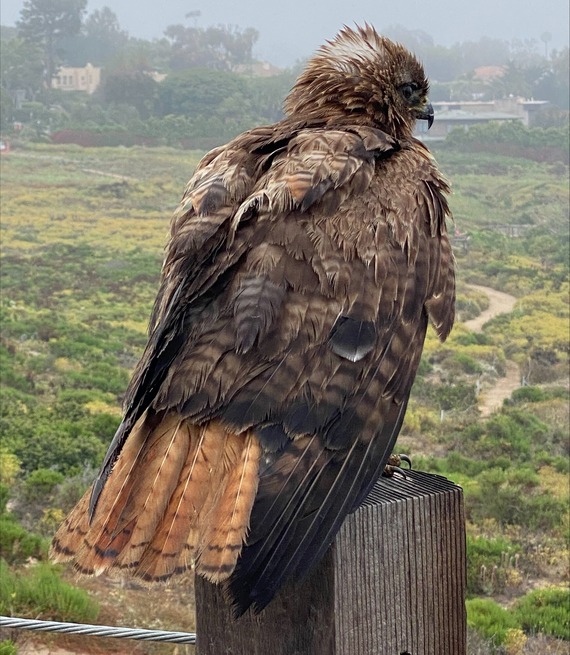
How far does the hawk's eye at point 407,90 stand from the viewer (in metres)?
3.20

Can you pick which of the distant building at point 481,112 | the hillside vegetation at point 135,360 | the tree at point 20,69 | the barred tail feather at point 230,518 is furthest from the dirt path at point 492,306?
the tree at point 20,69

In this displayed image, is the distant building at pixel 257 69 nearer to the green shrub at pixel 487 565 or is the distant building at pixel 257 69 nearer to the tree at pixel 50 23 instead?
the tree at pixel 50 23

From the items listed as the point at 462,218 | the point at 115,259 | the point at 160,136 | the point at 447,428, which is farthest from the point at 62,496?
the point at 160,136

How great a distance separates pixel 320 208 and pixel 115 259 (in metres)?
25.0

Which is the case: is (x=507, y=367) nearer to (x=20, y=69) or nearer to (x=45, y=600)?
(x=45, y=600)

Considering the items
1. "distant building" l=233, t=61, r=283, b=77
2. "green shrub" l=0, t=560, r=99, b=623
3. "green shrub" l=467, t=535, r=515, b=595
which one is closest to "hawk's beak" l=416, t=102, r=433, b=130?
"green shrub" l=0, t=560, r=99, b=623

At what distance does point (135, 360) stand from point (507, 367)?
6884 millimetres

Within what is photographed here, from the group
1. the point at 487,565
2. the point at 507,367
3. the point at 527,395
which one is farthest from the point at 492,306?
the point at 487,565

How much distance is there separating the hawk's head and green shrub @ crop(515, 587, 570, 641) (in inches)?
163

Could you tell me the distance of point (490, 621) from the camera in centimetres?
582

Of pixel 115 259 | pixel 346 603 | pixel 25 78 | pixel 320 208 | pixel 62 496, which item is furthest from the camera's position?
pixel 25 78

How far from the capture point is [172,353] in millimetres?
2107

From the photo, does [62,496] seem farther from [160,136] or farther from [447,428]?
[160,136]

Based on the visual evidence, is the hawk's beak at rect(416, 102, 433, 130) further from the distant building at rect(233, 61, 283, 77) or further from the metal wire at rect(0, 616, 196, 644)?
the distant building at rect(233, 61, 283, 77)
